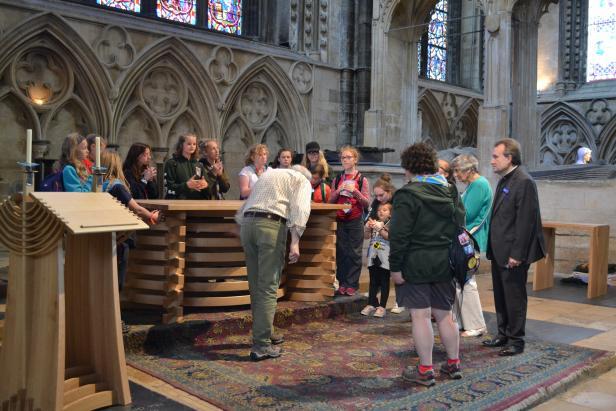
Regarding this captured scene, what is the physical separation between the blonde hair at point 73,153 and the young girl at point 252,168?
1362mm

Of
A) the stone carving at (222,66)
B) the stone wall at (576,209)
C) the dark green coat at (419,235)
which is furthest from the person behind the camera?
the stone carving at (222,66)

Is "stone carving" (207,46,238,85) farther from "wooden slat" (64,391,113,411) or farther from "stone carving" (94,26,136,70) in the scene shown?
"wooden slat" (64,391,113,411)

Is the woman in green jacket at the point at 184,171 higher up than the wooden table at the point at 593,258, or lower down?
higher up

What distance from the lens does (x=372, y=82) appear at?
1135cm

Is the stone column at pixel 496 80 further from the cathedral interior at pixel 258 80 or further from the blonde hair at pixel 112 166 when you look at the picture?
the blonde hair at pixel 112 166

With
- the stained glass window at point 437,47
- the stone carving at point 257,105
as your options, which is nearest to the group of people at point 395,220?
the stone carving at point 257,105

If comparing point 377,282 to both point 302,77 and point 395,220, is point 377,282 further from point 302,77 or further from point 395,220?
point 302,77

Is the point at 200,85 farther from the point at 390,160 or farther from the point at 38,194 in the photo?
the point at 38,194

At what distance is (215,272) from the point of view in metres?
4.45

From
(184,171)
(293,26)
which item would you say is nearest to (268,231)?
(184,171)

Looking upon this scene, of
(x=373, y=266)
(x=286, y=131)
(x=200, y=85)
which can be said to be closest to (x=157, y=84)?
(x=200, y=85)

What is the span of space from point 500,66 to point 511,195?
215 inches

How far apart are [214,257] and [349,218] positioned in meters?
1.32

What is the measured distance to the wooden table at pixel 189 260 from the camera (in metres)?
4.13
